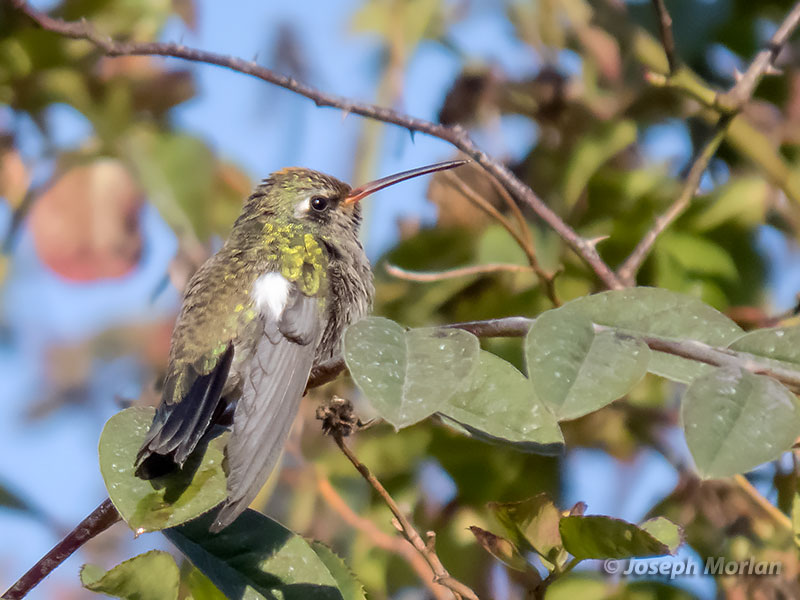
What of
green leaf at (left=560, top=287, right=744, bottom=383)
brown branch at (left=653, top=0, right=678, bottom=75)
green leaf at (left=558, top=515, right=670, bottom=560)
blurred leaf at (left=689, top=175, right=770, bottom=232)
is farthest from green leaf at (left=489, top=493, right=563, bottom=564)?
blurred leaf at (left=689, top=175, right=770, bottom=232)

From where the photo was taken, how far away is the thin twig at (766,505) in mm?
1606

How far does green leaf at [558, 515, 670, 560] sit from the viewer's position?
0.99 meters

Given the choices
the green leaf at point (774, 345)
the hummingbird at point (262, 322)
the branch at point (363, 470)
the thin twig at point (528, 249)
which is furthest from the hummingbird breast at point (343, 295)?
the green leaf at point (774, 345)

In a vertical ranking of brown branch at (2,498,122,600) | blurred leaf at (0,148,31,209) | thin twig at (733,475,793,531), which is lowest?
thin twig at (733,475,793,531)

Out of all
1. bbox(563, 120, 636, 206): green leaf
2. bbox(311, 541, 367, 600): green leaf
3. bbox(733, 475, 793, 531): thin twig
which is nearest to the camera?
bbox(311, 541, 367, 600): green leaf

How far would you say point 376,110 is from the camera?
1.34 m

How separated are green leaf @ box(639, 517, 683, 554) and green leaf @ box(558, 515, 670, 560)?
3 cm

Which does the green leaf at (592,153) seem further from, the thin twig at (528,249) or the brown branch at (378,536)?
the brown branch at (378,536)

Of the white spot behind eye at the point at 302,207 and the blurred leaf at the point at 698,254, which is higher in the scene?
the white spot behind eye at the point at 302,207

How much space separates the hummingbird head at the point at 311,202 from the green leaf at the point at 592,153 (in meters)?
0.44

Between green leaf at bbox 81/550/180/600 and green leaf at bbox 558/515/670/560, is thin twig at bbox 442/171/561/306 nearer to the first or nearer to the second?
green leaf at bbox 558/515/670/560

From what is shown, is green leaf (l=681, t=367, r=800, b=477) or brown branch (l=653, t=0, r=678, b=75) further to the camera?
brown branch (l=653, t=0, r=678, b=75)

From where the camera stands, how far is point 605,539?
103cm
